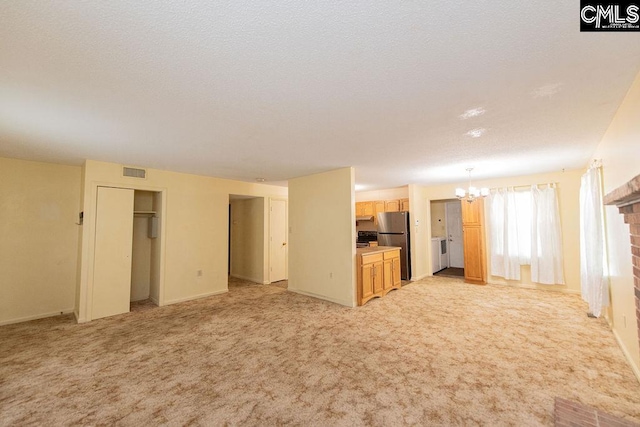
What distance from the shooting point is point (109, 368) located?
8.53 ft

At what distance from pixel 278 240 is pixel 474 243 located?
15.8 ft

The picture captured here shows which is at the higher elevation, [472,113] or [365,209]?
[472,113]

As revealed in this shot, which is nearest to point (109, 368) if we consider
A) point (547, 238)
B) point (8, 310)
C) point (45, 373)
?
point (45, 373)

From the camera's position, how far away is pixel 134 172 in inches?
179

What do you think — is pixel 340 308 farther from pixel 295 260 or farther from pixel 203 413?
pixel 203 413

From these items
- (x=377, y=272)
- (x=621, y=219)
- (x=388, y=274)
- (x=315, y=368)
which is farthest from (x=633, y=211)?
(x=388, y=274)

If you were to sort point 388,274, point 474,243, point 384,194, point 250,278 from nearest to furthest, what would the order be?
point 388,274, point 474,243, point 250,278, point 384,194

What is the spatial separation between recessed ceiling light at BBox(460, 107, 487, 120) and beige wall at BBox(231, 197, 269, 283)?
16.1 feet

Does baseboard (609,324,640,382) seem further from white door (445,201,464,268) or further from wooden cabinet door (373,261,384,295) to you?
white door (445,201,464,268)

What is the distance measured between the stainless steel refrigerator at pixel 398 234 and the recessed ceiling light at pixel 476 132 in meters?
3.65

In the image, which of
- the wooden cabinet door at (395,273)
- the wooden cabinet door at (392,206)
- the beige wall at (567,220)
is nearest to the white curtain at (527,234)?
the beige wall at (567,220)

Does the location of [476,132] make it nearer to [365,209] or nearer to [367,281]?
[367,281]

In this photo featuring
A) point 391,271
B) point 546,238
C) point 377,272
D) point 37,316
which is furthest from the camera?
point 391,271

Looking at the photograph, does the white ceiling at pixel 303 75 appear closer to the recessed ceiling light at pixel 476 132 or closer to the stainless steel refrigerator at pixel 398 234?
the recessed ceiling light at pixel 476 132
